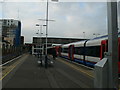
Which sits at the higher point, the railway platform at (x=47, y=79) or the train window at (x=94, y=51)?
the train window at (x=94, y=51)

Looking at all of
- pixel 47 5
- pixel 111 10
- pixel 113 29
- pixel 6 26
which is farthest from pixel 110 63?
pixel 6 26

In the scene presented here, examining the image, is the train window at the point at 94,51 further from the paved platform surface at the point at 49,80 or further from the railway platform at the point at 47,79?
the paved platform surface at the point at 49,80

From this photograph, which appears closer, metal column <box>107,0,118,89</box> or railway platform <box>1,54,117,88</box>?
metal column <box>107,0,118,89</box>

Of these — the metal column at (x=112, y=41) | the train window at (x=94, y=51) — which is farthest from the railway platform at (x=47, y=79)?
the metal column at (x=112, y=41)

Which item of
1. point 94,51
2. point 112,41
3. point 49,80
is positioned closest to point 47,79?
point 49,80

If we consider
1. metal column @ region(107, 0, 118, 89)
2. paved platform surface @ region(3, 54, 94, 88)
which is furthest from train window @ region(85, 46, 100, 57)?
metal column @ region(107, 0, 118, 89)

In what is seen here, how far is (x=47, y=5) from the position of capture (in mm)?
22062

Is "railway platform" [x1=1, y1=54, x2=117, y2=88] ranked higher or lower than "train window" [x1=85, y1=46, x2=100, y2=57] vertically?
lower

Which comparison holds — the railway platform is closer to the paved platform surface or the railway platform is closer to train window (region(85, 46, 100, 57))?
the paved platform surface

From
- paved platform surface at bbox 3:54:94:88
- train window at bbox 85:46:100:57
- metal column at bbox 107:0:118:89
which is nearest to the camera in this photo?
metal column at bbox 107:0:118:89

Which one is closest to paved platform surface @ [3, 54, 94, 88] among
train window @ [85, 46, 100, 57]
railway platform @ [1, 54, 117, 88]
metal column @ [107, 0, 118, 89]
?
railway platform @ [1, 54, 117, 88]

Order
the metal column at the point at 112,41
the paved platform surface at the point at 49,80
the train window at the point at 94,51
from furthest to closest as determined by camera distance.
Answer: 1. the train window at the point at 94,51
2. the paved platform surface at the point at 49,80
3. the metal column at the point at 112,41

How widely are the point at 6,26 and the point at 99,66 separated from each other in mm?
79714

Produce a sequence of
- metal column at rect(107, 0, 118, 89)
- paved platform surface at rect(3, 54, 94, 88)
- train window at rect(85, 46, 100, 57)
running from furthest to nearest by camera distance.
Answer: train window at rect(85, 46, 100, 57) < paved platform surface at rect(3, 54, 94, 88) < metal column at rect(107, 0, 118, 89)
